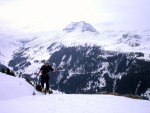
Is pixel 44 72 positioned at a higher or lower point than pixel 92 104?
higher

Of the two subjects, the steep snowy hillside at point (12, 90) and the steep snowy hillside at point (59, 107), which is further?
the steep snowy hillside at point (12, 90)

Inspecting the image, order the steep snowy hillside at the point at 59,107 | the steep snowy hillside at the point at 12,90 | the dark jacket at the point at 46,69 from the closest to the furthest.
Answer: the steep snowy hillside at the point at 59,107 → the steep snowy hillside at the point at 12,90 → the dark jacket at the point at 46,69

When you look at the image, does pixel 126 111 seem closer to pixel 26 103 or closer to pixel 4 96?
Answer: pixel 26 103

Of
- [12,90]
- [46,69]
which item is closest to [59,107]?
[46,69]

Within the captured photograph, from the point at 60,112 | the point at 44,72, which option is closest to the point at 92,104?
the point at 60,112

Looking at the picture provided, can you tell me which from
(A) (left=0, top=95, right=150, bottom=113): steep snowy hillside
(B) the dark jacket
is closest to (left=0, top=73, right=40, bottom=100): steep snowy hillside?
(B) the dark jacket

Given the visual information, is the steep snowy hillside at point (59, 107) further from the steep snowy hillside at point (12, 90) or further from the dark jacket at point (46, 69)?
the dark jacket at point (46, 69)

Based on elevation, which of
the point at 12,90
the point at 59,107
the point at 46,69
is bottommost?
the point at 59,107

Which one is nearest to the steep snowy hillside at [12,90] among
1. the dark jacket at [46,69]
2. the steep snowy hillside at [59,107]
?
the dark jacket at [46,69]

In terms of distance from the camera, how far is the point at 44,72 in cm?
2409

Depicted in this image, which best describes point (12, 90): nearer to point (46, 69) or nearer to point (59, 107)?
point (46, 69)

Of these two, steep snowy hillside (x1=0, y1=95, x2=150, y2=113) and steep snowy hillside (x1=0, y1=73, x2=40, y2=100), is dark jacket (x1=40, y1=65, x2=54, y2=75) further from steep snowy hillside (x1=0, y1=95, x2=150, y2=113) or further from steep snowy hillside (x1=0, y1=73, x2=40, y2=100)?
steep snowy hillside (x1=0, y1=95, x2=150, y2=113)

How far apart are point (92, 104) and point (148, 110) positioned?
10.6ft

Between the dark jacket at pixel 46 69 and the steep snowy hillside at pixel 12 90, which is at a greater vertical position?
the dark jacket at pixel 46 69
